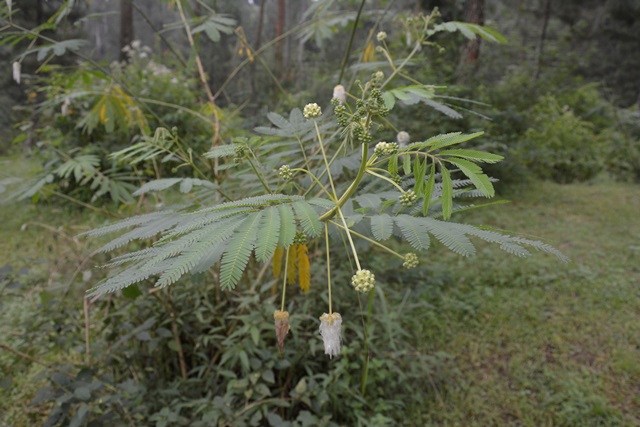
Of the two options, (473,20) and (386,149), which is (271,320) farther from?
(473,20)

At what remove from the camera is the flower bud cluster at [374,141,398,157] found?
0.90 meters

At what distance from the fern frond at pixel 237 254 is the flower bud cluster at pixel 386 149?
351 mm

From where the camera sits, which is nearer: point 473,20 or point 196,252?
point 196,252

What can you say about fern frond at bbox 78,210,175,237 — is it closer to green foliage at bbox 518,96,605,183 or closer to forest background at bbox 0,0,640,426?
forest background at bbox 0,0,640,426

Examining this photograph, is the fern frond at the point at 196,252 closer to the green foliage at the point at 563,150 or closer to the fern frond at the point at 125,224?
the fern frond at the point at 125,224

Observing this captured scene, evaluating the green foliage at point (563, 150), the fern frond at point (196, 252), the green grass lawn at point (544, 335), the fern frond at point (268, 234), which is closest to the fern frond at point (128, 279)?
the fern frond at point (196, 252)

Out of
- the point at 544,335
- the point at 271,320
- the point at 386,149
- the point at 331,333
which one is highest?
the point at 386,149

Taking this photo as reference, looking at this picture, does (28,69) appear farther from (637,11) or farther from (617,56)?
(617,56)

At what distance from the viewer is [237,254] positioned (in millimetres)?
692

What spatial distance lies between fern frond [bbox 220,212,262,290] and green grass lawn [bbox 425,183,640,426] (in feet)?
7.18

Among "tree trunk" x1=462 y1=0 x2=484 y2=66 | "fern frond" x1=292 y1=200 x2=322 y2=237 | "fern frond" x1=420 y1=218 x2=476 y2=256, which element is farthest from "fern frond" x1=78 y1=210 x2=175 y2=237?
"tree trunk" x1=462 y1=0 x2=484 y2=66

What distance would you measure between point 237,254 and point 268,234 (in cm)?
6

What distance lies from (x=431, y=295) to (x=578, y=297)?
1.31m

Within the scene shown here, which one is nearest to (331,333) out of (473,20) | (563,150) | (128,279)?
(128,279)
